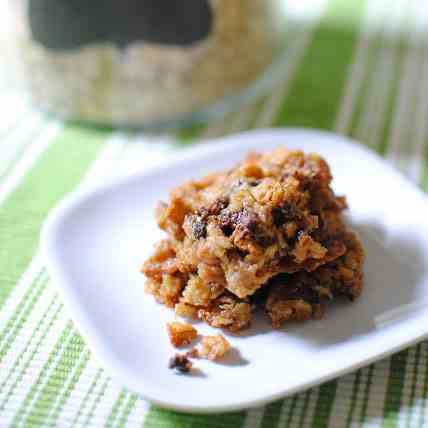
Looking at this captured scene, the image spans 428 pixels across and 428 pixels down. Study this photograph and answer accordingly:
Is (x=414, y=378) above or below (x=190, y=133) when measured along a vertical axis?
above

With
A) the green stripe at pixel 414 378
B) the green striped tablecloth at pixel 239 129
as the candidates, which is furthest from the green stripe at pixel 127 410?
the green stripe at pixel 414 378

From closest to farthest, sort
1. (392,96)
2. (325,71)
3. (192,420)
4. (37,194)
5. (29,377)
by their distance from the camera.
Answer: (192,420), (29,377), (37,194), (392,96), (325,71)

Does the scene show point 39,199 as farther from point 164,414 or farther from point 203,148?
point 164,414

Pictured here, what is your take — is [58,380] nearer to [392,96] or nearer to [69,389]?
[69,389]

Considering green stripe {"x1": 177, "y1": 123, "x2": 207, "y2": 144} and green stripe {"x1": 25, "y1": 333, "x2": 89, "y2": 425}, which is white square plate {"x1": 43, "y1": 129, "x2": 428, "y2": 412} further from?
green stripe {"x1": 177, "y1": 123, "x2": 207, "y2": 144}

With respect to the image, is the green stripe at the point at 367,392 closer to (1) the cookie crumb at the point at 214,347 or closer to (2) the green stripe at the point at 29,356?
(1) the cookie crumb at the point at 214,347

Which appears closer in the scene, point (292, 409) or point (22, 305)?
point (292, 409)

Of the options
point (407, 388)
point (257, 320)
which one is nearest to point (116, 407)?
point (257, 320)

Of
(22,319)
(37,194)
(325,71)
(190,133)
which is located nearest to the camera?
(22,319)
